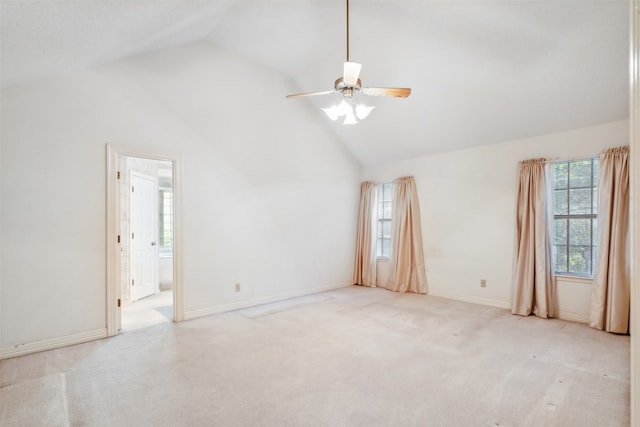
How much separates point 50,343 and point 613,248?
6.00 meters

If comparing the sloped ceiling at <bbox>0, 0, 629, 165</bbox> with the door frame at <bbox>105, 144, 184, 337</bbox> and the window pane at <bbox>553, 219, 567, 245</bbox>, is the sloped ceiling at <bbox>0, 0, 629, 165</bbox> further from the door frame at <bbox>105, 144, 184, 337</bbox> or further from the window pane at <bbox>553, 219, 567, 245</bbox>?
the window pane at <bbox>553, 219, 567, 245</bbox>

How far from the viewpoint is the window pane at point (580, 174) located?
4.10 meters

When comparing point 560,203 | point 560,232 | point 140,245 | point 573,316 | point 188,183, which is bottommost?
point 573,316

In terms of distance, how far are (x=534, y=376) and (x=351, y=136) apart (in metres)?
4.37

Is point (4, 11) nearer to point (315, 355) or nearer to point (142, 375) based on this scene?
point (142, 375)

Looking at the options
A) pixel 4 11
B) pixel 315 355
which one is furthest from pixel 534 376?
pixel 4 11

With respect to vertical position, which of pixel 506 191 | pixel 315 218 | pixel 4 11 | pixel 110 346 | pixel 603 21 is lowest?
pixel 110 346

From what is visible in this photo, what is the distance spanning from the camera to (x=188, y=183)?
4.09 meters

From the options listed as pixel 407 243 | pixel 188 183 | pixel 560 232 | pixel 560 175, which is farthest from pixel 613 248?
pixel 188 183

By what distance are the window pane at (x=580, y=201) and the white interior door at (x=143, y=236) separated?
6267mm

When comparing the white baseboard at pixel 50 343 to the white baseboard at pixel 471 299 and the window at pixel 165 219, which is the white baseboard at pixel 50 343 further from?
the white baseboard at pixel 471 299

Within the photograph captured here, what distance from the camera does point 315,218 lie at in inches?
222

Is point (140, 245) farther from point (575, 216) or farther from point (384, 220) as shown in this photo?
point (575, 216)

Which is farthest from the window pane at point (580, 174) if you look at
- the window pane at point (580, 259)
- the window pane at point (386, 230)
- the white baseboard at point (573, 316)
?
the window pane at point (386, 230)
